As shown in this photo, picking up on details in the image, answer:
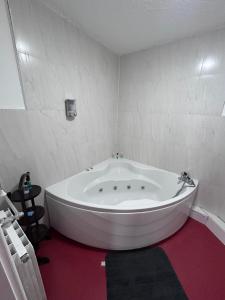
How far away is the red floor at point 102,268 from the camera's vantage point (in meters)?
1.13

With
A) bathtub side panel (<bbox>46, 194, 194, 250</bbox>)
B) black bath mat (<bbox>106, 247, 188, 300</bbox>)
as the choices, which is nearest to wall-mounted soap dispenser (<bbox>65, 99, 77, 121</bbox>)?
bathtub side panel (<bbox>46, 194, 194, 250</bbox>)

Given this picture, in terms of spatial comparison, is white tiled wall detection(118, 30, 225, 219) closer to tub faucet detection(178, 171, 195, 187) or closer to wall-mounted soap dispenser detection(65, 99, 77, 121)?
tub faucet detection(178, 171, 195, 187)

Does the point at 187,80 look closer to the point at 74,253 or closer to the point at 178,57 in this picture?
the point at 178,57

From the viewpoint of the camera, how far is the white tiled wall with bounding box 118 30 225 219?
162cm

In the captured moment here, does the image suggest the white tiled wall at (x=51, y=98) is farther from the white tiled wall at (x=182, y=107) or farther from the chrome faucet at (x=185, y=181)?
the chrome faucet at (x=185, y=181)

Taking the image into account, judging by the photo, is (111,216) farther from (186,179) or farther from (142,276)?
(186,179)

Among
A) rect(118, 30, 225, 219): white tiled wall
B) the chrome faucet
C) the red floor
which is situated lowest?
the red floor

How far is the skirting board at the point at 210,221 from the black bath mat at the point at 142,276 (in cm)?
75

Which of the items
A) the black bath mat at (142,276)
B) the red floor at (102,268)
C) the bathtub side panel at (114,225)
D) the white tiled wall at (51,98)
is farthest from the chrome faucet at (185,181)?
the white tiled wall at (51,98)

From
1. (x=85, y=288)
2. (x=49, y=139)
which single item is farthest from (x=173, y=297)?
(x=49, y=139)

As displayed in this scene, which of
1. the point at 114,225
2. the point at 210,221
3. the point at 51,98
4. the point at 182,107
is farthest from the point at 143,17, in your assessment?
the point at 210,221

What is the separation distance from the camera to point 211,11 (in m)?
1.26

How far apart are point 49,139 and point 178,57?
1.94 m

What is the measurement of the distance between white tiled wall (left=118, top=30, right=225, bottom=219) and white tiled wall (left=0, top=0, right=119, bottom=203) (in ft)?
1.74
